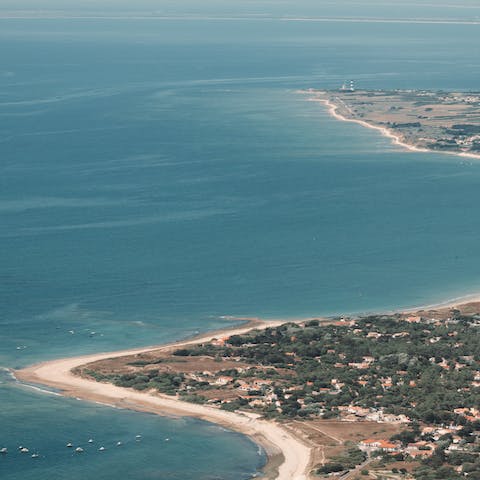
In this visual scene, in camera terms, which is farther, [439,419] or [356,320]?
[356,320]

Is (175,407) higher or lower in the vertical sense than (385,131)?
lower

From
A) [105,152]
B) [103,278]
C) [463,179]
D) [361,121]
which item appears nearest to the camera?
[103,278]

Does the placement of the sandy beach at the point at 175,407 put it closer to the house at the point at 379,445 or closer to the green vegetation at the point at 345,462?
the green vegetation at the point at 345,462

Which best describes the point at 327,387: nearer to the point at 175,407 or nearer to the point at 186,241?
the point at 175,407

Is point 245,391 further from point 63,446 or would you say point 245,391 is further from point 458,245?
point 458,245

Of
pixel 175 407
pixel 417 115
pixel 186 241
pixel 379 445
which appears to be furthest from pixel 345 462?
pixel 417 115

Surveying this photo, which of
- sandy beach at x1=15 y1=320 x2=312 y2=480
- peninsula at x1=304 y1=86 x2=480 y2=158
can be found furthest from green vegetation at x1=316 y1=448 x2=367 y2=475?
peninsula at x1=304 y1=86 x2=480 y2=158

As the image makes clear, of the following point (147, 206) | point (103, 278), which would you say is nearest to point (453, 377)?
point (103, 278)

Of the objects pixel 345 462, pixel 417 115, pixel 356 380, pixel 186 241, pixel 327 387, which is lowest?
pixel 345 462
